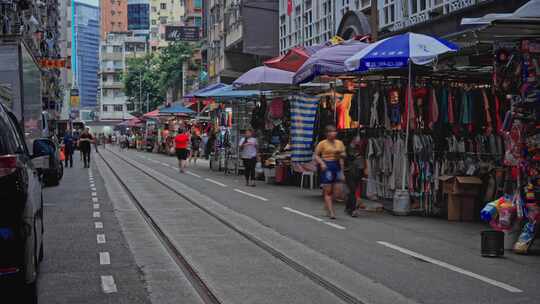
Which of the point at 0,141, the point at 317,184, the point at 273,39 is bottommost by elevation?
the point at 317,184

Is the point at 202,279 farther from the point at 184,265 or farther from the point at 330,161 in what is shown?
the point at 330,161

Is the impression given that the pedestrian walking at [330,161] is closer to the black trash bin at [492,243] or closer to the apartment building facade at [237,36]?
the black trash bin at [492,243]

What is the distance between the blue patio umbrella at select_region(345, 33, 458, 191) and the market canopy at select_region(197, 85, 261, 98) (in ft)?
38.0

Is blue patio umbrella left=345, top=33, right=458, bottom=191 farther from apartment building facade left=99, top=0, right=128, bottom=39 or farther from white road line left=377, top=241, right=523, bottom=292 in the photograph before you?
apartment building facade left=99, top=0, right=128, bottom=39

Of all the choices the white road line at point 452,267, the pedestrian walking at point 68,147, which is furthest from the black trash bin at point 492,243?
the pedestrian walking at point 68,147

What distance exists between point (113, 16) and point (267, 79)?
175 m

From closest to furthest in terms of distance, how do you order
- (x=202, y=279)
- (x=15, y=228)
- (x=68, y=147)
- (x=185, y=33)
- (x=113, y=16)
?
(x=15, y=228) < (x=202, y=279) < (x=68, y=147) < (x=185, y=33) < (x=113, y=16)

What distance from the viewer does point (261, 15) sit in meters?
52.2

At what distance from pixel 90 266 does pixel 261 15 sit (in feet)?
143

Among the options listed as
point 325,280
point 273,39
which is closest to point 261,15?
point 273,39

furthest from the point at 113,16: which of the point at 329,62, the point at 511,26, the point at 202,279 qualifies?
the point at 202,279

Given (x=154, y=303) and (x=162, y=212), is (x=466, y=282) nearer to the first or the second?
(x=154, y=303)

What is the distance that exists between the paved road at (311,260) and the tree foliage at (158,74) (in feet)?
255

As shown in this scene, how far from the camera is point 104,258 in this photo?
1035cm
